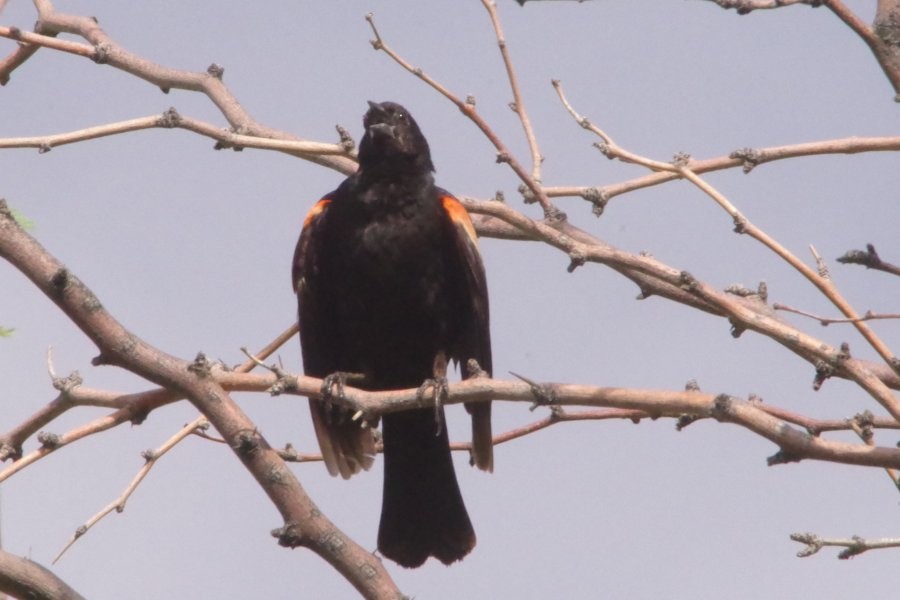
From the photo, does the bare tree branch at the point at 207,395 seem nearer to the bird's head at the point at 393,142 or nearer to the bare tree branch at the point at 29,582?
the bare tree branch at the point at 29,582

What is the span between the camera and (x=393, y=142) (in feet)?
15.3

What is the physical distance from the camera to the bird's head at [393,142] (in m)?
4.61

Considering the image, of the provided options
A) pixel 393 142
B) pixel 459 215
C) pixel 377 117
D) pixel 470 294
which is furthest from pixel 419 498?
pixel 377 117

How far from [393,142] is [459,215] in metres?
0.47

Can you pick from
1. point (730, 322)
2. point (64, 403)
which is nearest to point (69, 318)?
point (64, 403)

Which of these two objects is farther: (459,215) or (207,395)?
(459,215)

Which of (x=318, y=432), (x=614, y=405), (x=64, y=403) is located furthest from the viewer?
(x=318, y=432)

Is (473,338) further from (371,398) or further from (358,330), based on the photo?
(371,398)

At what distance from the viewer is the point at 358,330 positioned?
4.42m

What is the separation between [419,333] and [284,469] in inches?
73.3

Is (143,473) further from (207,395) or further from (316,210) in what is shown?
(316,210)

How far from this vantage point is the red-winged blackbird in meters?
4.37

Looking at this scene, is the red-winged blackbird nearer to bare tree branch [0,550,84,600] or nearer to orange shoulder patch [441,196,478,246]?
orange shoulder patch [441,196,478,246]

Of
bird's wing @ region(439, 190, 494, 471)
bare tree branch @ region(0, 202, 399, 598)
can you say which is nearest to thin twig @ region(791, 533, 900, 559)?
bare tree branch @ region(0, 202, 399, 598)
